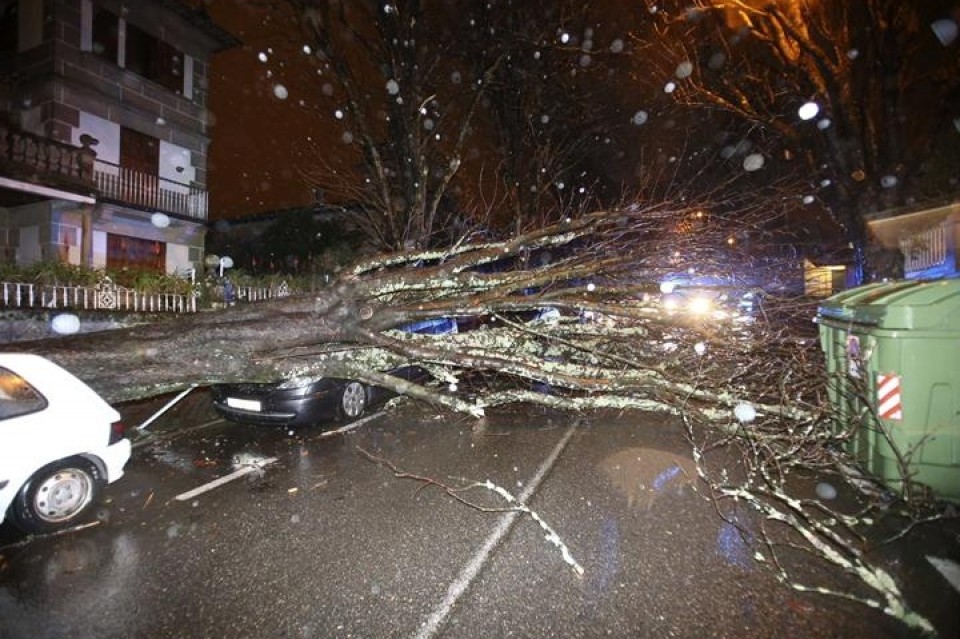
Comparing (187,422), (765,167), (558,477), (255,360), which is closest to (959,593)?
(558,477)

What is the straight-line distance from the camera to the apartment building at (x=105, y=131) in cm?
1392

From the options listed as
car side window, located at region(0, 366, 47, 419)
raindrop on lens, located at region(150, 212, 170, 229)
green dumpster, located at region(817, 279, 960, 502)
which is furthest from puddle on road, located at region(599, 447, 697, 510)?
raindrop on lens, located at region(150, 212, 170, 229)

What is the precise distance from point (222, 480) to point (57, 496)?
1.31 meters

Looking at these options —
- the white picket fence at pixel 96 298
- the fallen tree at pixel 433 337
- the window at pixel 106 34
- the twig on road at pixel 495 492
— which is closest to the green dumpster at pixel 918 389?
the fallen tree at pixel 433 337

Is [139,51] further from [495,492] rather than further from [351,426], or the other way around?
[495,492]

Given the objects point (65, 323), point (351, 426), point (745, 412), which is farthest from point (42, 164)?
point (745, 412)

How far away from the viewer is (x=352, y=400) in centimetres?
737

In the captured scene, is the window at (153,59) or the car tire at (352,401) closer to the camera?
the car tire at (352,401)

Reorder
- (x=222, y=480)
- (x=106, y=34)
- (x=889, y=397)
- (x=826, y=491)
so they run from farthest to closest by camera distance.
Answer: (x=106, y=34), (x=222, y=480), (x=826, y=491), (x=889, y=397)

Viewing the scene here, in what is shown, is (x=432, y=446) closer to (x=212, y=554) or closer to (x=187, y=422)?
(x=212, y=554)

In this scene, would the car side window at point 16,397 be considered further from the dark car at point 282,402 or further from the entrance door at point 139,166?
the entrance door at point 139,166

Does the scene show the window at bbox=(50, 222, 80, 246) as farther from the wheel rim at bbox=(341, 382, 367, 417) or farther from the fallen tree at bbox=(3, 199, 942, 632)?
the wheel rim at bbox=(341, 382, 367, 417)

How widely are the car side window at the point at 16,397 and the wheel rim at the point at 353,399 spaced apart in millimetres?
3515

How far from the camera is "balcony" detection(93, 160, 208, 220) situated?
1568cm
